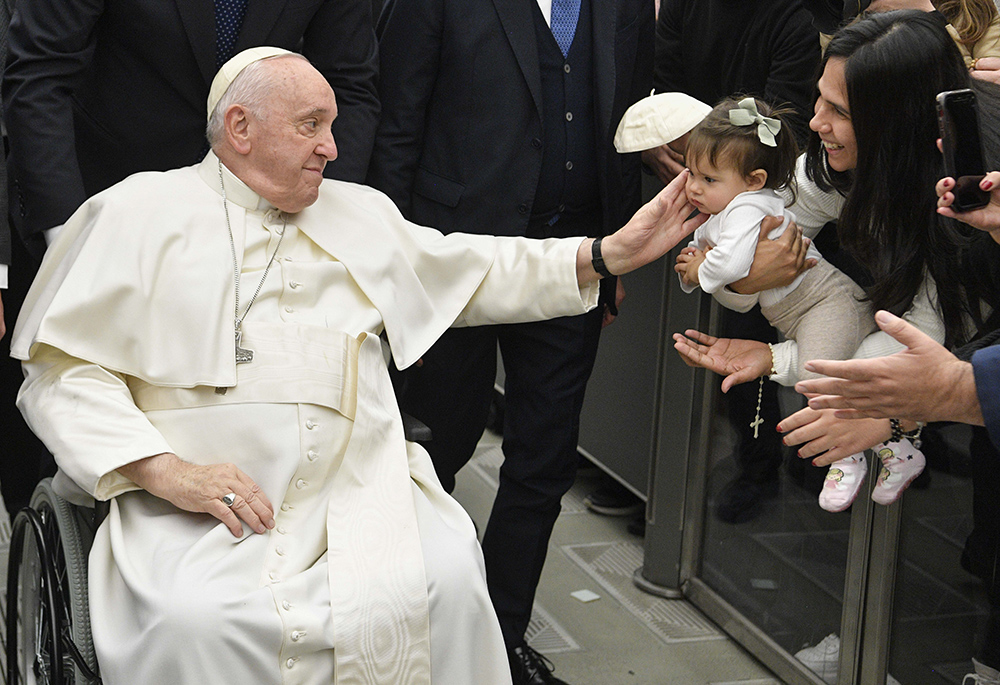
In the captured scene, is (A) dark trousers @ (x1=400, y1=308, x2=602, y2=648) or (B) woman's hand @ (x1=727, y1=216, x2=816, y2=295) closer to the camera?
(B) woman's hand @ (x1=727, y1=216, x2=816, y2=295)

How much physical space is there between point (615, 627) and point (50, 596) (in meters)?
1.89

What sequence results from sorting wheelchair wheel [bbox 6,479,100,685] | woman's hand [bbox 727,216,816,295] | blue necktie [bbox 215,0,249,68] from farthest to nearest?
blue necktie [bbox 215,0,249,68] < woman's hand [bbox 727,216,816,295] < wheelchair wheel [bbox 6,479,100,685]

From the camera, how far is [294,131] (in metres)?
2.38

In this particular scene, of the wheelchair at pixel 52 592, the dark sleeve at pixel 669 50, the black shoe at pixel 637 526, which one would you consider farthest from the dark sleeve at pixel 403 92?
the black shoe at pixel 637 526

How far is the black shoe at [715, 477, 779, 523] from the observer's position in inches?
129

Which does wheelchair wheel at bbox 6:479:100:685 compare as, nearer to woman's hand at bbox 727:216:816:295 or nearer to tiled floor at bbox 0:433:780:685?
tiled floor at bbox 0:433:780:685

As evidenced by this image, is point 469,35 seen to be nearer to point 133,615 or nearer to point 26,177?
point 26,177

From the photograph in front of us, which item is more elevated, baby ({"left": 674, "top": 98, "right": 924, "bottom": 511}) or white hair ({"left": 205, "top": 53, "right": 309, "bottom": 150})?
white hair ({"left": 205, "top": 53, "right": 309, "bottom": 150})

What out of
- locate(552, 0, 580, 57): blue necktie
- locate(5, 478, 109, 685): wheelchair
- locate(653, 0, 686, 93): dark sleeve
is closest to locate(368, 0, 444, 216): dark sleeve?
locate(552, 0, 580, 57): blue necktie

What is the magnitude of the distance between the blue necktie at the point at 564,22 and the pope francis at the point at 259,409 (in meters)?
0.58

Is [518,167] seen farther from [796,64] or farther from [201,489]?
[201,489]

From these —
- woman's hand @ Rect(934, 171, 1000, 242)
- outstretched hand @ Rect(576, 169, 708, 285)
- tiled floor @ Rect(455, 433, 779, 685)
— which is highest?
woman's hand @ Rect(934, 171, 1000, 242)

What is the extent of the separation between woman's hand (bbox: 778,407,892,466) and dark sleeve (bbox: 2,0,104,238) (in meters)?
1.68

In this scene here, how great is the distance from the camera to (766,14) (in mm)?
2930
